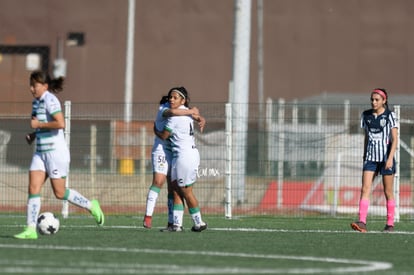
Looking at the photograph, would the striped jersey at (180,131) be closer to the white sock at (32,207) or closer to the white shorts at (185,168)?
the white shorts at (185,168)

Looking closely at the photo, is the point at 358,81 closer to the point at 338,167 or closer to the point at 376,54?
the point at 376,54

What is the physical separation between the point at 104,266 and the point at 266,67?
4062cm

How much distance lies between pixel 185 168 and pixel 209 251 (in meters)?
3.50

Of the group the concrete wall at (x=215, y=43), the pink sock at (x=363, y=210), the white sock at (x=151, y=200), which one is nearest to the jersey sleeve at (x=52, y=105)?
the white sock at (x=151, y=200)

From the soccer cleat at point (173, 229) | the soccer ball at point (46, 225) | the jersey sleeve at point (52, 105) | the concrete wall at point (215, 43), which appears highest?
the concrete wall at point (215, 43)

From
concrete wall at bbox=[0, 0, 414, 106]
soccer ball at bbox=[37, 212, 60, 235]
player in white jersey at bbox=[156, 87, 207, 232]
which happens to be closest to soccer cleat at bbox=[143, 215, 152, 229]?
player in white jersey at bbox=[156, 87, 207, 232]

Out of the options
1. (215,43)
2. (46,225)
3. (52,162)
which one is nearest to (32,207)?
(46,225)

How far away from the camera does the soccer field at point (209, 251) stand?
12.4 metres

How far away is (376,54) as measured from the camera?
53719 millimetres

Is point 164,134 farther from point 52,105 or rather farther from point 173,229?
point 52,105

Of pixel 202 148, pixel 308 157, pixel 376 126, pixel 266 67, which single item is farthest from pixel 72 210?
pixel 266 67

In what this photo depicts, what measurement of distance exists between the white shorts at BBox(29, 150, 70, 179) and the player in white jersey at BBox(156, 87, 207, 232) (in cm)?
222

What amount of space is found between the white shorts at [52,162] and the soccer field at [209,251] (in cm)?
76

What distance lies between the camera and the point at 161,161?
59.9 ft
